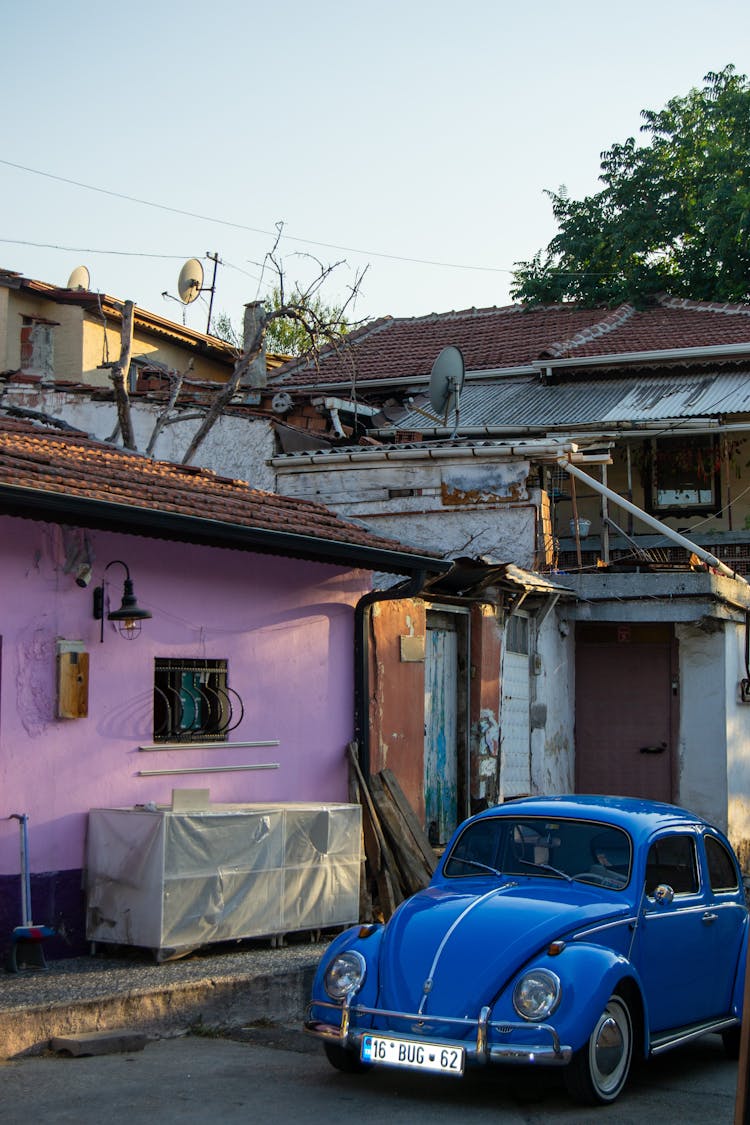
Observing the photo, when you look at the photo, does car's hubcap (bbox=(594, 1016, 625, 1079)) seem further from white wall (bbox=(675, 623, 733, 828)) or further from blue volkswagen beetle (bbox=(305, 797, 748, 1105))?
white wall (bbox=(675, 623, 733, 828))

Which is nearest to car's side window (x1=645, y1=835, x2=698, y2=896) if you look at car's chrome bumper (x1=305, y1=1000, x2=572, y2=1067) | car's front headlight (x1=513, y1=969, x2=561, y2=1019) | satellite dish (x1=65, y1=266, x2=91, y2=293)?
car's front headlight (x1=513, y1=969, x2=561, y2=1019)

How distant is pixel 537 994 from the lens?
6.38m

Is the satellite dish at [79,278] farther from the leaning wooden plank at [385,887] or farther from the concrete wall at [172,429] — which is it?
the leaning wooden plank at [385,887]

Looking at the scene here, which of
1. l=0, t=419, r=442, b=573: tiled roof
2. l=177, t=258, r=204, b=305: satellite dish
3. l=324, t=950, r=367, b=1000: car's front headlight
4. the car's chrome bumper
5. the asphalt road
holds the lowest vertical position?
the asphalt road

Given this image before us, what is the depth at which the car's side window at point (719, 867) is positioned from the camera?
815 cm

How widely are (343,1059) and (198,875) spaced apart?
2.59 metres

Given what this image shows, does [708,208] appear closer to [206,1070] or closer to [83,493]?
[83,493]

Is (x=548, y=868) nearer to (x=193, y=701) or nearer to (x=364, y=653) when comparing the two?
(x=193, y=701)

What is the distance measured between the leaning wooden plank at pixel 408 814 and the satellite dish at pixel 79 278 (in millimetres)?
21526

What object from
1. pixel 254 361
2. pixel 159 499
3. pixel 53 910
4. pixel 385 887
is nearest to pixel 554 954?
pixel 53 910

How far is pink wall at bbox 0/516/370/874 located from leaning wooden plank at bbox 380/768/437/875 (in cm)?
42

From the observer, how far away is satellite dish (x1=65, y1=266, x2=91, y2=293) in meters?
30.8

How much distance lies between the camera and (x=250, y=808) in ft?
32.9

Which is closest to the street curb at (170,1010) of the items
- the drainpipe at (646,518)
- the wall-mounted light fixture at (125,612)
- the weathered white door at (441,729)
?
the wall-mounted light fixture at (125,612)
